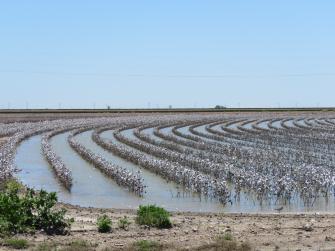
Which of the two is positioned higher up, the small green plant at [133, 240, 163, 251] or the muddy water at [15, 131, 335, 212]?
the small green plant at [133, 240, 163, 251]

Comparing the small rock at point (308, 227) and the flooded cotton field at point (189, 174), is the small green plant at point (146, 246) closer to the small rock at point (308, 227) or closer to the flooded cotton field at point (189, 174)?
the small rock at point (308, 227)

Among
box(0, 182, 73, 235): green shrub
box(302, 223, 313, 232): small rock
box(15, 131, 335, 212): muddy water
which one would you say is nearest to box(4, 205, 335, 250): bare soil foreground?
box(302, 223, 313, 232): small rock

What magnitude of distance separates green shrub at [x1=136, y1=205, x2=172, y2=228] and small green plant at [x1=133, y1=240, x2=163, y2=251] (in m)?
1.39

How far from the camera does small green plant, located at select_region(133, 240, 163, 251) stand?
852 centimetres

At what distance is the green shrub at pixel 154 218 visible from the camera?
1025cm

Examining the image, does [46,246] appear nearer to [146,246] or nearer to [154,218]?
[146,246]

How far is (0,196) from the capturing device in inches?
393

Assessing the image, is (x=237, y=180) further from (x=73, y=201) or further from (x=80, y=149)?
(x=80, y=149)

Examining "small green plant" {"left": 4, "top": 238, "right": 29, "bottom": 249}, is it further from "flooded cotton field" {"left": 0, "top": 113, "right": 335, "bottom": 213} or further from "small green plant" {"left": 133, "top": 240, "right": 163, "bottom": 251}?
"flooded cotton field" {"left": 0, "top": 113, "right": 335, "bottom": 213}

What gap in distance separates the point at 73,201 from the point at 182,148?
1235 centimetres

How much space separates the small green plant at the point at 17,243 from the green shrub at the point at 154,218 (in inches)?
89.1

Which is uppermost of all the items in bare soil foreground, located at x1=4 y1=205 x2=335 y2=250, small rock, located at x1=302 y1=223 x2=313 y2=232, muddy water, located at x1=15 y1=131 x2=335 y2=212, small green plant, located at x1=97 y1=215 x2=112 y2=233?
small green plant, located at x1=97 y1=215 x2=112 y2=233

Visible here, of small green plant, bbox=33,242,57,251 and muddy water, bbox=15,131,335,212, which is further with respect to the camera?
muddy water, bbox=15,131,335,212

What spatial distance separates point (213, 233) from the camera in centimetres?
978
